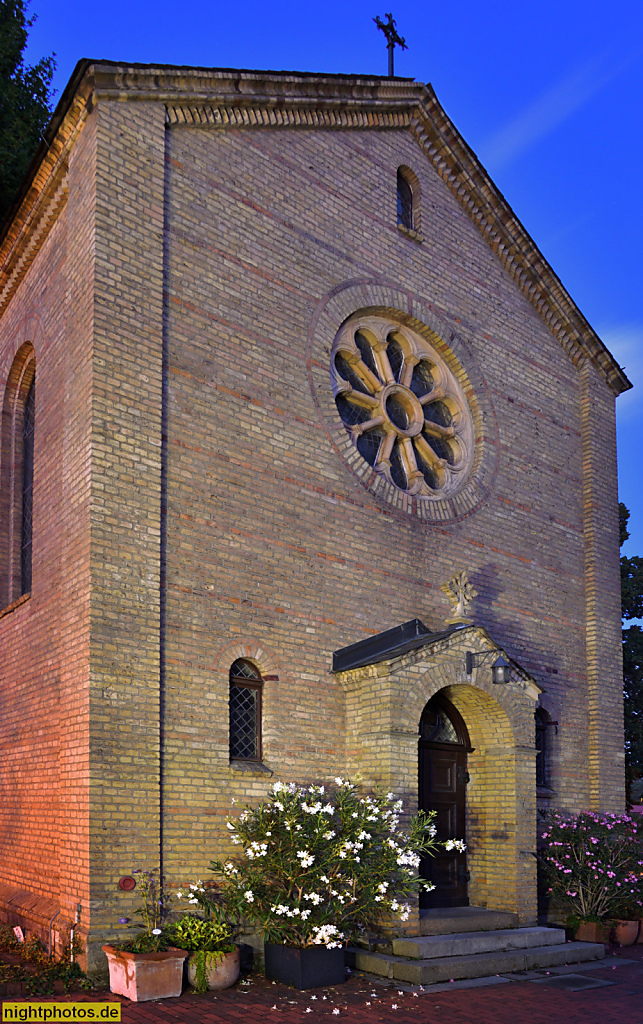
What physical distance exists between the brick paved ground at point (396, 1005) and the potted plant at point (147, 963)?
11 cm

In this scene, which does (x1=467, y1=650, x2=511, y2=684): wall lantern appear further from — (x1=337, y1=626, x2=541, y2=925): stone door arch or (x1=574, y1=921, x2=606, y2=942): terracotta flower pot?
A: (x1=574, y1=921, x2=606, y2=942): terracotta flower pot

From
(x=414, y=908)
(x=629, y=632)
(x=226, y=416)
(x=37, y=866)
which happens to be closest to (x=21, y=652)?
(x=37, y=866)

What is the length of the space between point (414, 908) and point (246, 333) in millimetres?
7057

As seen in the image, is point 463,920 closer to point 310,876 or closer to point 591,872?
point 591,872

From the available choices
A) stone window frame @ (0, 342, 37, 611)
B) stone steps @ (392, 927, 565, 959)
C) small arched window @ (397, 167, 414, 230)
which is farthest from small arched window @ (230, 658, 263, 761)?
small arched window @ (397, 167, 414, 230)

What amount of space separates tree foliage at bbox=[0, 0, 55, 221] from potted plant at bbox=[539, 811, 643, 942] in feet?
47.9

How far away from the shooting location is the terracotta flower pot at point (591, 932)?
13000 mm

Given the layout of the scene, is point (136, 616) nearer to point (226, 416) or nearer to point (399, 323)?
point (226, 416)

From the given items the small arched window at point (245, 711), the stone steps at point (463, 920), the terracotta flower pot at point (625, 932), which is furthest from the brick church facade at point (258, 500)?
the terracotta flower pot at point (625, 932)

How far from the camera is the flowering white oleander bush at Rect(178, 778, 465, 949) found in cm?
955

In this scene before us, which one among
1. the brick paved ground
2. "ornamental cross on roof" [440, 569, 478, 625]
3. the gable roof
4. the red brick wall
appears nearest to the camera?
the brick paved ground

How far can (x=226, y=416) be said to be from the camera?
11.3 metres

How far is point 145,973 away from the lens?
27.9ft

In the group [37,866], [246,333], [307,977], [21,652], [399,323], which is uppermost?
[399,323]
